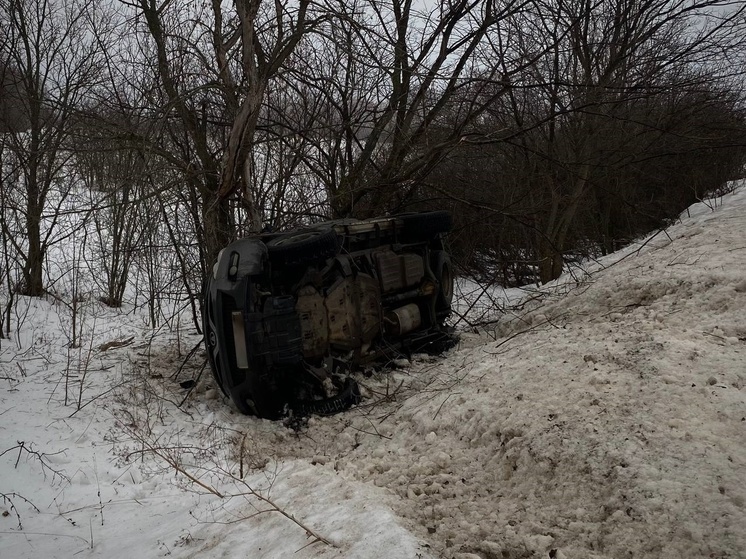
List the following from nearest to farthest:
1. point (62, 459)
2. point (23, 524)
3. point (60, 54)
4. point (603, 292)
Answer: point (23, 524) → point (62, 459) → point (603, 292) → point (60, 54)

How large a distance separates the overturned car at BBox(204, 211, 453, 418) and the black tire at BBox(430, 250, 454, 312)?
Result: 0.44 m

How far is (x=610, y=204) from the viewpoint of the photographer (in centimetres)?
1504

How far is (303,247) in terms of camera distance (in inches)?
181

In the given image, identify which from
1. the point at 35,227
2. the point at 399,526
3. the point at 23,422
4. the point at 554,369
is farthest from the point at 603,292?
the point at 35,227

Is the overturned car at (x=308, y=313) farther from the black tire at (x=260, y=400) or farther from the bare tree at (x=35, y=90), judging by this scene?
the bare tree at (x=35, y=90)

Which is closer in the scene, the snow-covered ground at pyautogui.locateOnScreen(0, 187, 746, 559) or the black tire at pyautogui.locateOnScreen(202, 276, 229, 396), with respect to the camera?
the snow-covered ground at pyautogui.locateOnScreen(0, 187, 746, 559)

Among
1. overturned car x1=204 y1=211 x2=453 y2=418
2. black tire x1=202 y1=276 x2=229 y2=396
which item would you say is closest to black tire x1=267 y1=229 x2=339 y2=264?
overturned car x1=204 y1=211 x2=453 y2=418

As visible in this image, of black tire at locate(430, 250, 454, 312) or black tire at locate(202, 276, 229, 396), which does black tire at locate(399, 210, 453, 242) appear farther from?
black tire at locate(202, 276, 229, 396)

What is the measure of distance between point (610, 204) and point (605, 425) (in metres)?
13.4

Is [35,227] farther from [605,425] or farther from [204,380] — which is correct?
[605,425]

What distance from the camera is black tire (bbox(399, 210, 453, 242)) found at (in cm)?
627

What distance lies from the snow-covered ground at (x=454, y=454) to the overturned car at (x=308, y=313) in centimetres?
29

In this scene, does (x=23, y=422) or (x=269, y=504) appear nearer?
(x=269, y=504)

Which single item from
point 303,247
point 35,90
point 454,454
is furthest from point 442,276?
point 35,90
